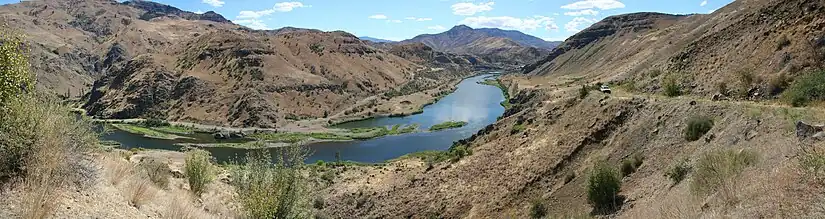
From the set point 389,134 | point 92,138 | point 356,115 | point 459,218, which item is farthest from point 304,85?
point 92,138

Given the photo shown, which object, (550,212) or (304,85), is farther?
(304,85)

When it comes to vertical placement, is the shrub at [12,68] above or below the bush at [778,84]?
above

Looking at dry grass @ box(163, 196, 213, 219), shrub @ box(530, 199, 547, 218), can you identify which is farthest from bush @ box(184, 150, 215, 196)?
shrub @ box(530, 199, 547, 218)

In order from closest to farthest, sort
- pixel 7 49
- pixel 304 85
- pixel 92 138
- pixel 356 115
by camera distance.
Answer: pixel 7 49
pixel 92 138
pixel 356 115
pixel 304 85

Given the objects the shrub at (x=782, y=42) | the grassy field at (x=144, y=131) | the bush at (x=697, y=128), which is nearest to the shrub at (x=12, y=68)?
the bush at (x=697, y=128)

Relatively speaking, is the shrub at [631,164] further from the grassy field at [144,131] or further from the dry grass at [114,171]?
the grassy field at [144,131]

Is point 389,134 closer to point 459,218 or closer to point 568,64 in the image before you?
point 459,218
